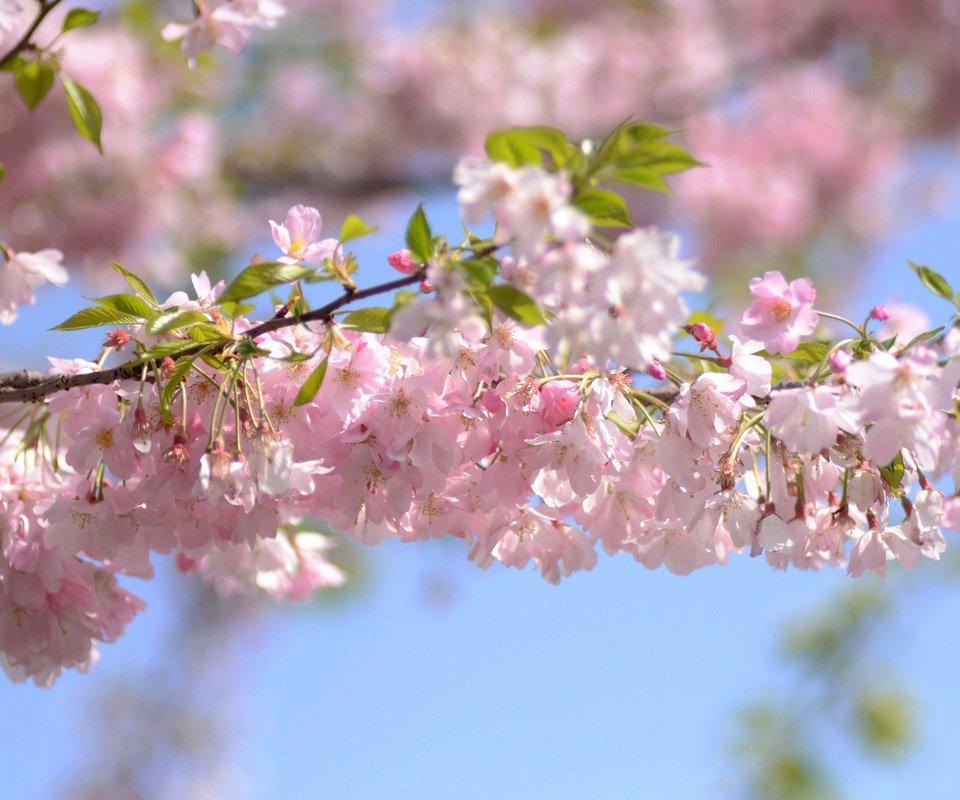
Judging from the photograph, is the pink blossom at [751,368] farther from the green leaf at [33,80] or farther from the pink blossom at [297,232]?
the green leaf at [33,80]

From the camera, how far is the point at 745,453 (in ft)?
3.76

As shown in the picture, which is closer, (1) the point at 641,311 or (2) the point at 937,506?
(1) the point at 641,311

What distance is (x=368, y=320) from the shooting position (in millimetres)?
1074

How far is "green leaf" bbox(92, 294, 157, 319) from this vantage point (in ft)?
3.60

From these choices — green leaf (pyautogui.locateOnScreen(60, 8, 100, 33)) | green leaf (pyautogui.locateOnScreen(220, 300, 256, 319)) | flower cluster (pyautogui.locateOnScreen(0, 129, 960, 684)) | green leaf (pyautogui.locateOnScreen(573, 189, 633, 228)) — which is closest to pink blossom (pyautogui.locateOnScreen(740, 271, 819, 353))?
flower cluster (pyautogui.locateOnScreen(0, 129, 960, 684))

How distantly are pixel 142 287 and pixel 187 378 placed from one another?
11cm

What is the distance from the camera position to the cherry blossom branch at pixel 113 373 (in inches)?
39.0

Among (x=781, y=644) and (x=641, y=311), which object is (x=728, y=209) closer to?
(x=781, y=644)

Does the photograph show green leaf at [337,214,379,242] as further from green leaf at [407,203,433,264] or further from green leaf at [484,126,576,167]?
green leaf at [484,126,576,167]

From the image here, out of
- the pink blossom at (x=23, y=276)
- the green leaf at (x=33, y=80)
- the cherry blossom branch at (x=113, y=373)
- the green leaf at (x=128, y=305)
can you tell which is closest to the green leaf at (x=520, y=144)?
the cherry blossom branch at (x=113, y=373)

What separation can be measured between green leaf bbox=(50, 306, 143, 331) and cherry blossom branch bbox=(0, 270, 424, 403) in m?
0.05

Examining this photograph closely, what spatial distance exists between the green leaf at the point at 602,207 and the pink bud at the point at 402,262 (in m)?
0.21

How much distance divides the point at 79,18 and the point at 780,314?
952 millimetres

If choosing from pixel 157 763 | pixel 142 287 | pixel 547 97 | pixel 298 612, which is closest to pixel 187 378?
pixel 142 287
